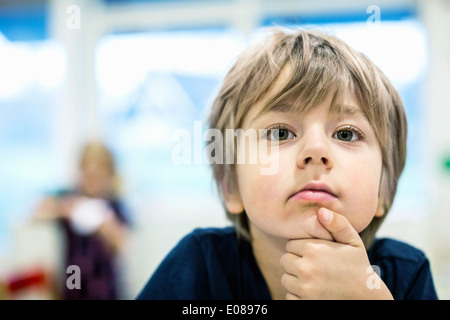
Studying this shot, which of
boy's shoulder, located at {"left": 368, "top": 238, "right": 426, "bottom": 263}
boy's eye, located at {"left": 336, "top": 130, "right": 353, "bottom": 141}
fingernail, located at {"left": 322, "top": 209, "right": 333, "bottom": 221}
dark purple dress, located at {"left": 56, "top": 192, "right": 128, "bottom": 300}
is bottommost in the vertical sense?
dark purple dress, located at {"left": 56, "top": 192, "right": 128, "bottom": 300}

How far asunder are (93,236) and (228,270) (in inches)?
12.7

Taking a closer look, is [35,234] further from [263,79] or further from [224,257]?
[263,79]

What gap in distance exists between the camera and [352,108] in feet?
1.30

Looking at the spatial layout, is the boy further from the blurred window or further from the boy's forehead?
the blurred window

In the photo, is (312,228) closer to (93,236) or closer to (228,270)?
(228,270)

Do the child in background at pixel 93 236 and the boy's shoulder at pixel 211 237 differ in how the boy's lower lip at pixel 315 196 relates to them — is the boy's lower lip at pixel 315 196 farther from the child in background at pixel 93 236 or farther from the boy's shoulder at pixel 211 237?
the child in background at pixel 93 236

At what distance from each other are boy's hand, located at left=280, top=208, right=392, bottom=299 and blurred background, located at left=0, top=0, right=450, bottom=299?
0.12m

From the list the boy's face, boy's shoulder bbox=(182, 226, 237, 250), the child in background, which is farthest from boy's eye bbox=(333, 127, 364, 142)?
the child in background

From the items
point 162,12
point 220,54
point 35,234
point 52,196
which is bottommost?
point 35,234

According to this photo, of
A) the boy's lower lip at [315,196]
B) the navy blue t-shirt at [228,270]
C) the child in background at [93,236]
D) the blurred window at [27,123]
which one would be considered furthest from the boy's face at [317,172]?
the blurred window at [27,123]

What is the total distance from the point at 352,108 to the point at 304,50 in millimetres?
90

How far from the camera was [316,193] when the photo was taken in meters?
0.37

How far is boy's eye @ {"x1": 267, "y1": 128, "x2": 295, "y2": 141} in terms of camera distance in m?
0.39

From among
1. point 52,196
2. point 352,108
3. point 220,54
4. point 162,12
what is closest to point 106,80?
point 220,54
